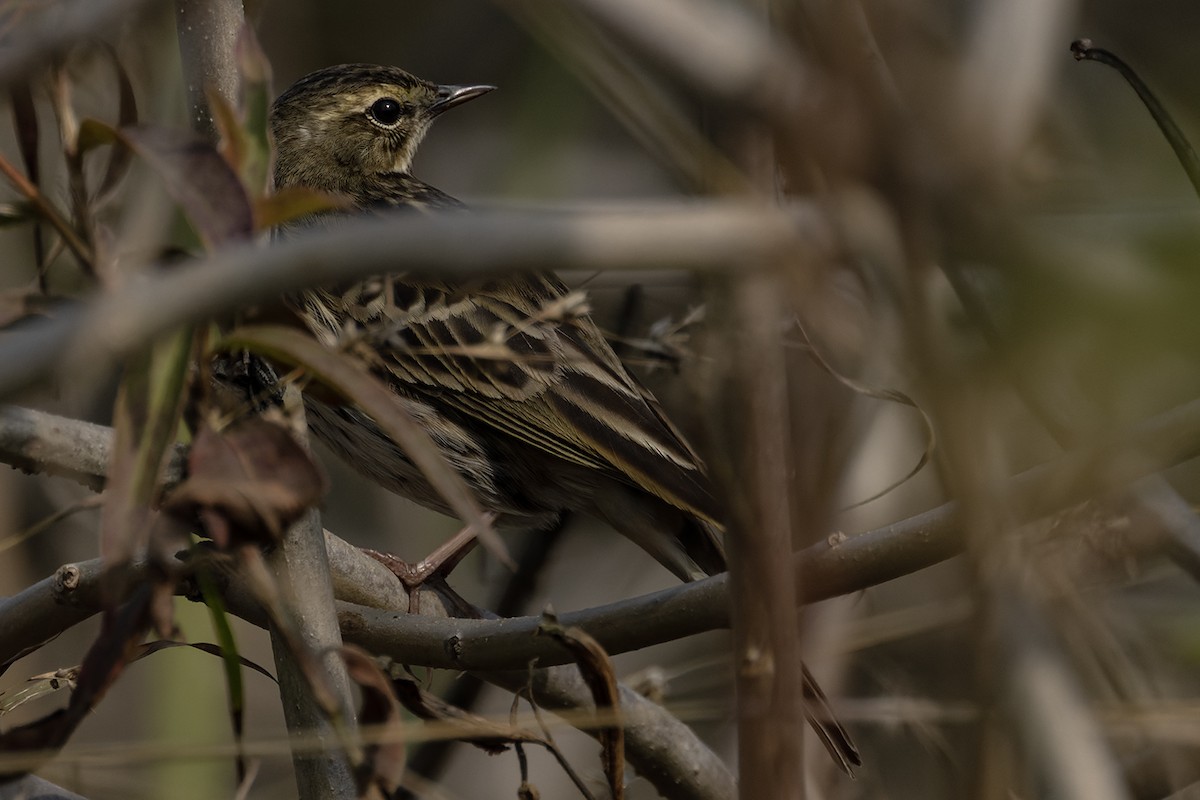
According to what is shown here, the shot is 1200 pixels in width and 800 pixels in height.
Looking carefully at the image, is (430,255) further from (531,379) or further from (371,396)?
(531,379)

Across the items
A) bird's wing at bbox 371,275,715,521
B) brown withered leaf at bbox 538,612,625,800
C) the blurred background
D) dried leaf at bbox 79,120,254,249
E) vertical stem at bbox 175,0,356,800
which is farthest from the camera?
bird's wing at bbox 371,275,715,521

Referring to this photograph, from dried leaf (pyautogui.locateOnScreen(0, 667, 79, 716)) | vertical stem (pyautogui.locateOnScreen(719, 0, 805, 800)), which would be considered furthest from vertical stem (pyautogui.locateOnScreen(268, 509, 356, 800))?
vertical stem (pyautogui.locateOnScreen(719, 0, 805, 800))

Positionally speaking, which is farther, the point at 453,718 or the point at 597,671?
the point at 453,718

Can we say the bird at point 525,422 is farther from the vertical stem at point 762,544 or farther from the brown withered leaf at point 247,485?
the vertical stem at point 762,544

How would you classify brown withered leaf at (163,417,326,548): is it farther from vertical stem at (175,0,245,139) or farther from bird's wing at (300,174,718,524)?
bird's wing at (300,174,718,524)

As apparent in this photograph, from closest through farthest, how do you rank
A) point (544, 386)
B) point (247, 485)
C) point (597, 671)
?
point (247, 485) < point (597, 671) < point (544, 386)

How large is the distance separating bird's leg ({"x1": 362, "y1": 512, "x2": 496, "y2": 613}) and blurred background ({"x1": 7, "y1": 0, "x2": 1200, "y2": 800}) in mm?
294

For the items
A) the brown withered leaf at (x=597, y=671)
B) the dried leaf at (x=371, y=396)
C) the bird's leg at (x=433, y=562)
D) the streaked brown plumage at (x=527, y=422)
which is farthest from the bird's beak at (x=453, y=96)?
the dried leaf at (x=371, y=396)

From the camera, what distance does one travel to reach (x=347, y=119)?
15.2 ft

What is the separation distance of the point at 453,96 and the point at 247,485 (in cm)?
335

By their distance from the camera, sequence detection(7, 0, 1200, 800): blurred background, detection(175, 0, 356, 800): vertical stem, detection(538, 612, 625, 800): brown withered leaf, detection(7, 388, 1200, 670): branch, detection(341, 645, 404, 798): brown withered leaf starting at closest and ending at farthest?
1. detection(7, 0, 1200, 800): blurred background
2. detection(7, 388, 1200, 670): branch
3. detection(341, 645, 404, 798): brown withered leaf
4. detection(538, 612, 625, 800): brown withered leaf
5. detection(175, 0, 356, 800): vertical stem

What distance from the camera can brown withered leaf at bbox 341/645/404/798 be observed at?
63.5 inches

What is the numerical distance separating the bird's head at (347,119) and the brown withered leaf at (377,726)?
123 inches

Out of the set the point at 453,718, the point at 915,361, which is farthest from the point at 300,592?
the point at 915,361
